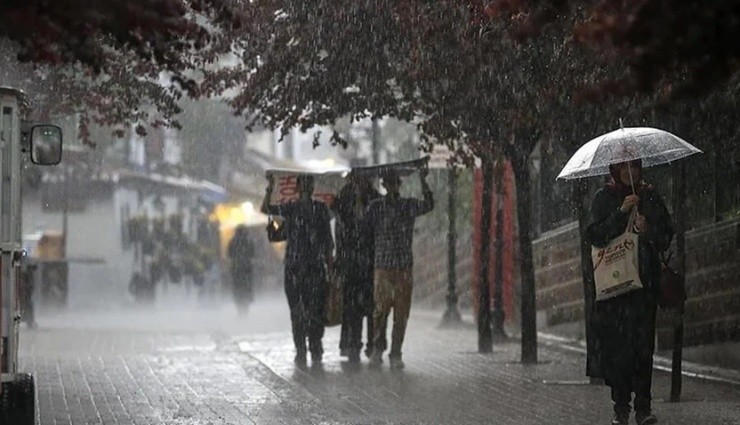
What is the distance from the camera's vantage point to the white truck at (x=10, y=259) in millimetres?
9672

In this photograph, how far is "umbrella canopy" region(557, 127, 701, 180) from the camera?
11.1 meters

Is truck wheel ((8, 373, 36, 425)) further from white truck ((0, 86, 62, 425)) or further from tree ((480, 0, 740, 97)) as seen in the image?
tree ((480, 0, 740, 97))

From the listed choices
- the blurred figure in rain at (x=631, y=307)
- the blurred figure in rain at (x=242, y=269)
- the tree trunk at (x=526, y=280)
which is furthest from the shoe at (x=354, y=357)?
the blurred figure in rain at (x=242, y=269)

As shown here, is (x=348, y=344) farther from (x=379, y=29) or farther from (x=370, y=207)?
(x=379, y=29)

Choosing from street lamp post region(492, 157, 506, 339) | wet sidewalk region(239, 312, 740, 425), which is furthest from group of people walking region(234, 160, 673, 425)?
street lamp post region(492, 157, 506, 339)

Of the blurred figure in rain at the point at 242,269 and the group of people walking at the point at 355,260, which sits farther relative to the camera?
the blurred figure in rain at the point at 242,269

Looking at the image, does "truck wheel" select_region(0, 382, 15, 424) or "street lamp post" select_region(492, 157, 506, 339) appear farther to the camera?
"street lamp post" select_region(492, 157, 506, 339)

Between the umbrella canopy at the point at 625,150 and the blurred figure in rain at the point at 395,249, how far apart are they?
4.57 metres

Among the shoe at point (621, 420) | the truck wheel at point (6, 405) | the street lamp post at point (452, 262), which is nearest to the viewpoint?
the truck wheel at point (6, 405)

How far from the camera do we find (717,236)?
51.4 ft

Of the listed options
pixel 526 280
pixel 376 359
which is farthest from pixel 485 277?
pixel 376 359

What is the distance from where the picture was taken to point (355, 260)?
16875mm

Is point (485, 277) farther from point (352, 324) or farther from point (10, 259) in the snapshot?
point (10, 259)

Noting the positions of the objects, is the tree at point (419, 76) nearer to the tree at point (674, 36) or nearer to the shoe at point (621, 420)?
the shoe at point (621, 420)
